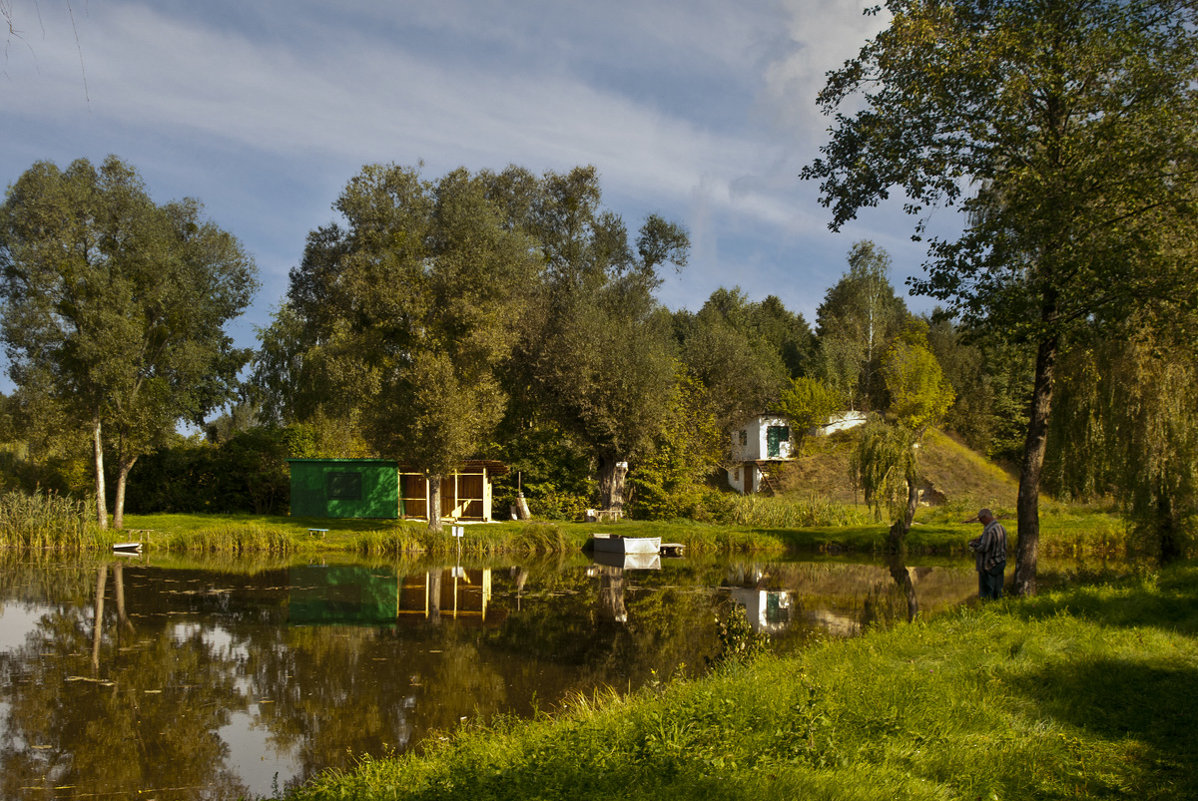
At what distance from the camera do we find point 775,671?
30.9 feet

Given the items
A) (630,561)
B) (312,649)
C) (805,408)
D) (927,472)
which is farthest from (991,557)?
(805,408)

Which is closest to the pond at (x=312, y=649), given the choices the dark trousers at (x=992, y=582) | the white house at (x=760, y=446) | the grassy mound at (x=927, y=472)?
the dark trousers at (x=992, y=582)

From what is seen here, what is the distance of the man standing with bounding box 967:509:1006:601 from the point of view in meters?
14.1

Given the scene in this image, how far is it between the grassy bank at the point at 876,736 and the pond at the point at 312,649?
1.52m

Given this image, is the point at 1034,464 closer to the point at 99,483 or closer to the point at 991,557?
the point at 991,557

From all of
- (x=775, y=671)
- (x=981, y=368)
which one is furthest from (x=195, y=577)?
(x=981, y=368)

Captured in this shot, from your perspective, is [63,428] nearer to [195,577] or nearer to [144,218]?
[144,218]

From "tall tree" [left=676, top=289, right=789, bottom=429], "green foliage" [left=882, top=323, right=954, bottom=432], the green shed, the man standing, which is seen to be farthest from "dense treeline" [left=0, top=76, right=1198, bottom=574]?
"green foliage" [left=882, top=323, right=954, bottom=432]

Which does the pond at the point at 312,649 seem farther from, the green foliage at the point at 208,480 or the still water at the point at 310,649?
the green foliage at the point at 208,480

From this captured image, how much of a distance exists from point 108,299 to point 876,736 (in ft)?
96.7

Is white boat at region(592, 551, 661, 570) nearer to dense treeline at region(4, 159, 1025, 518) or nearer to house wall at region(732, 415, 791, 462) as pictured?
dense treeline at region(4, 159, 1025, 518)

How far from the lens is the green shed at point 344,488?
34844mm

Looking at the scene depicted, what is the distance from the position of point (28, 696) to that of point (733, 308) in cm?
6747

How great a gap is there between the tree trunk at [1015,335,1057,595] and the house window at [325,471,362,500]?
26339mm
